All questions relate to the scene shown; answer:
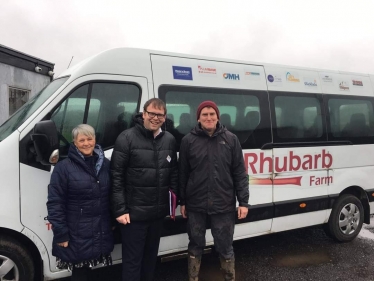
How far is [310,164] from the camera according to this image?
163 inches

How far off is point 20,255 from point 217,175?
1799 millimetres

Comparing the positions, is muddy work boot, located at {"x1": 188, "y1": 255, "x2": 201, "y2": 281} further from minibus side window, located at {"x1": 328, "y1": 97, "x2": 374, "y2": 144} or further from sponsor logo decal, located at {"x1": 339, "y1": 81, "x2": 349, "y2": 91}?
sponsor logo decal, located at {"x1": 339, "y1": 81, "x2": 349, "y2": 91}

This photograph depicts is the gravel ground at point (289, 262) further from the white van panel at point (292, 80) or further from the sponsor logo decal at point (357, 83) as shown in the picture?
the sponsor logo decal at point (357, 83)

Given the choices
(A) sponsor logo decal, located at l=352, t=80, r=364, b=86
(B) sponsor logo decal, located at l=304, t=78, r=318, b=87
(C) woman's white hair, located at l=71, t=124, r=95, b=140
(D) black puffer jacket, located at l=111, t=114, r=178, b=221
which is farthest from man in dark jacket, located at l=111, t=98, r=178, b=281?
(A) sponsor logo decal, located at l=352, t=80, r=364, b=86

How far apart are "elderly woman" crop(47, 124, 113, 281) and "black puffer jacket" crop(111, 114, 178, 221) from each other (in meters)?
0.11

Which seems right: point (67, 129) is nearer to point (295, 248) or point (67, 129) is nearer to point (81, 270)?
point (81, 270)

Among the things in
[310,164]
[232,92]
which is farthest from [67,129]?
[310,164]

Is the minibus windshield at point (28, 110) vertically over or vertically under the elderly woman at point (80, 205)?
over

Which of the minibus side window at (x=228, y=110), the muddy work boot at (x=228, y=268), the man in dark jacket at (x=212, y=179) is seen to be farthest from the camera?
the minibus side window at (x=228, y=110)

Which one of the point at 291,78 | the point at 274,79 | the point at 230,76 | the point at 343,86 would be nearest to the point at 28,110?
the point at 230,76

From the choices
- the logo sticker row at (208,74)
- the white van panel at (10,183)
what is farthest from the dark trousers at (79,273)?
the logo sticker row at (208,74)

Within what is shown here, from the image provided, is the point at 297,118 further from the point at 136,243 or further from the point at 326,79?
the point at 136,243

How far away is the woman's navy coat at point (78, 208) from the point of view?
92.1 inches

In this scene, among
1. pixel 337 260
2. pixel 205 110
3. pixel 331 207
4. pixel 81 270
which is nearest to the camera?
pixel 81 270
